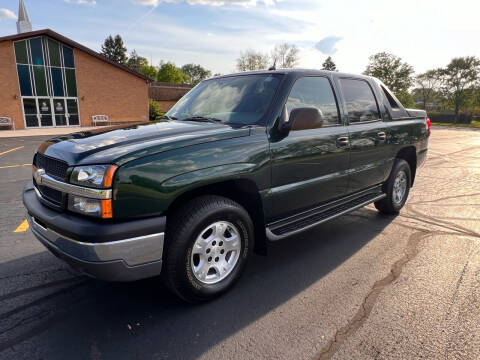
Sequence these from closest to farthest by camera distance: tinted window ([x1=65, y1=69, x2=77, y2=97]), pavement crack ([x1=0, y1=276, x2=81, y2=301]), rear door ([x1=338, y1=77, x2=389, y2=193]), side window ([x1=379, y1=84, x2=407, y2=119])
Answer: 1. pavement crack ([x1=0, y1=276, x2=81, y2=301])
2. rear door ([x1=338, y1=77, x2=389, y2=193])
3. side window ([x1=379, y1=84, x2=407, y2=119])
4. tinted window ([x1=65, y1=69, x2=77, y2=97])

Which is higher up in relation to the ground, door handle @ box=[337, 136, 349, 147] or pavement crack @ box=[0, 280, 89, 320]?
door handle @ box=[337, 136, 349, 147]

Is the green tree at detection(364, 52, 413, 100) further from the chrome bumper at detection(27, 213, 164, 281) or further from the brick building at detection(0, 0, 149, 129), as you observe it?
the chrome bumper at detection(27, 213, 164, 281)

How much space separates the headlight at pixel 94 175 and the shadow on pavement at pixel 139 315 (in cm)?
106

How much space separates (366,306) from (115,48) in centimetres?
8798

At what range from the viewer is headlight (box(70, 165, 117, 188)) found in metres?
2.17

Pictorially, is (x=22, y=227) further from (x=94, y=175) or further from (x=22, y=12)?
(x=22, y=12)

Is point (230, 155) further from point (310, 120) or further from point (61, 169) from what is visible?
point (61, 169)

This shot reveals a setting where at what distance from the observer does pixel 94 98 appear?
2730 cm

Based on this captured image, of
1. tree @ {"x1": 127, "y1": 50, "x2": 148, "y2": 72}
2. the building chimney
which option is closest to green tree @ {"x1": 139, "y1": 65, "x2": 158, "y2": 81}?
tree @ {"x1": 127, "y1": 50, "x2": 148, "y2": 72}

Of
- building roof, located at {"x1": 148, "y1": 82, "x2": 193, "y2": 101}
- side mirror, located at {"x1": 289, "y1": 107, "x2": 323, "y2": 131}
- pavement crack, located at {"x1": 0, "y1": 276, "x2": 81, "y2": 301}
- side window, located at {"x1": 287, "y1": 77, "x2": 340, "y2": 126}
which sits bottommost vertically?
pavement crack, located at {"x1": 0, "y1": 276, "x2": 81, "y2": 301}

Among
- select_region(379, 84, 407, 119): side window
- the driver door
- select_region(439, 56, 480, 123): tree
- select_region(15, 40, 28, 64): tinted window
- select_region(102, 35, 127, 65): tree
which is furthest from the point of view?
select_region(102, 35, 127, 65): tree

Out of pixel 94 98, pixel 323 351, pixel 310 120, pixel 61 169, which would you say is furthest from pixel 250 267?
pixel 94 98

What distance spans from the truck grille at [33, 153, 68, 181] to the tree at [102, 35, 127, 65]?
84325mm

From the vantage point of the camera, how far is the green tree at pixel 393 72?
57.0 m
